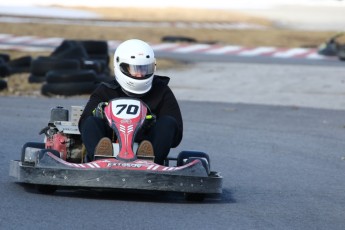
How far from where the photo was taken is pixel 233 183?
8.21m

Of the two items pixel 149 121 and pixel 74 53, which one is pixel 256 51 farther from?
pixel 149 121

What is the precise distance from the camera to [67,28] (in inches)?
1168

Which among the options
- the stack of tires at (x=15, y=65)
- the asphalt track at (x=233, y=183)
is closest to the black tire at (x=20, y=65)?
the stack of tires at (x=15, y=65)

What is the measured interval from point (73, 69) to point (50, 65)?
0.59 meters

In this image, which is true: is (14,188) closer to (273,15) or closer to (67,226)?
(67,226)

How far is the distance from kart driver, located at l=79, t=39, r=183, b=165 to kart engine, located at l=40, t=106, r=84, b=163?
0.72 feet

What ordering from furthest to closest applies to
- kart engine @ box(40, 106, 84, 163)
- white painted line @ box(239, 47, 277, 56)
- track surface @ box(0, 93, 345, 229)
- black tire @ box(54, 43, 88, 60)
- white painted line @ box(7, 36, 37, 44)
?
white painted line @ box(7, 36, 37, 44), white painted line @ box(239, 47, 277, 56), black tire @ box(54, 43, 88, 60), kart engine @ box(40, 106, 84, 163), track surface @ box(0, 93, 345, 229)

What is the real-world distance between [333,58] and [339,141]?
12946 millimetres

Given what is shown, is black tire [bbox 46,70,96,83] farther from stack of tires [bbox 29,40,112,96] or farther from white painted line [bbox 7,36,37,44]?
white painted line [bbox 7,36,37,44]

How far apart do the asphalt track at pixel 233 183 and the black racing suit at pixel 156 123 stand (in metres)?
0.35

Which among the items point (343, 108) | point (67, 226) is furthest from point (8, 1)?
point (67, 226)

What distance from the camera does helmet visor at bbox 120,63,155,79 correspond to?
765 cm

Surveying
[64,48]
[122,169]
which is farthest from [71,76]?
[122,169]

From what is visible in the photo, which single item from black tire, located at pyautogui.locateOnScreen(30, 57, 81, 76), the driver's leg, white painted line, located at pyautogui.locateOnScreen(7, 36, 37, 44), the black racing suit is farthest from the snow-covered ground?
the driver's leg
